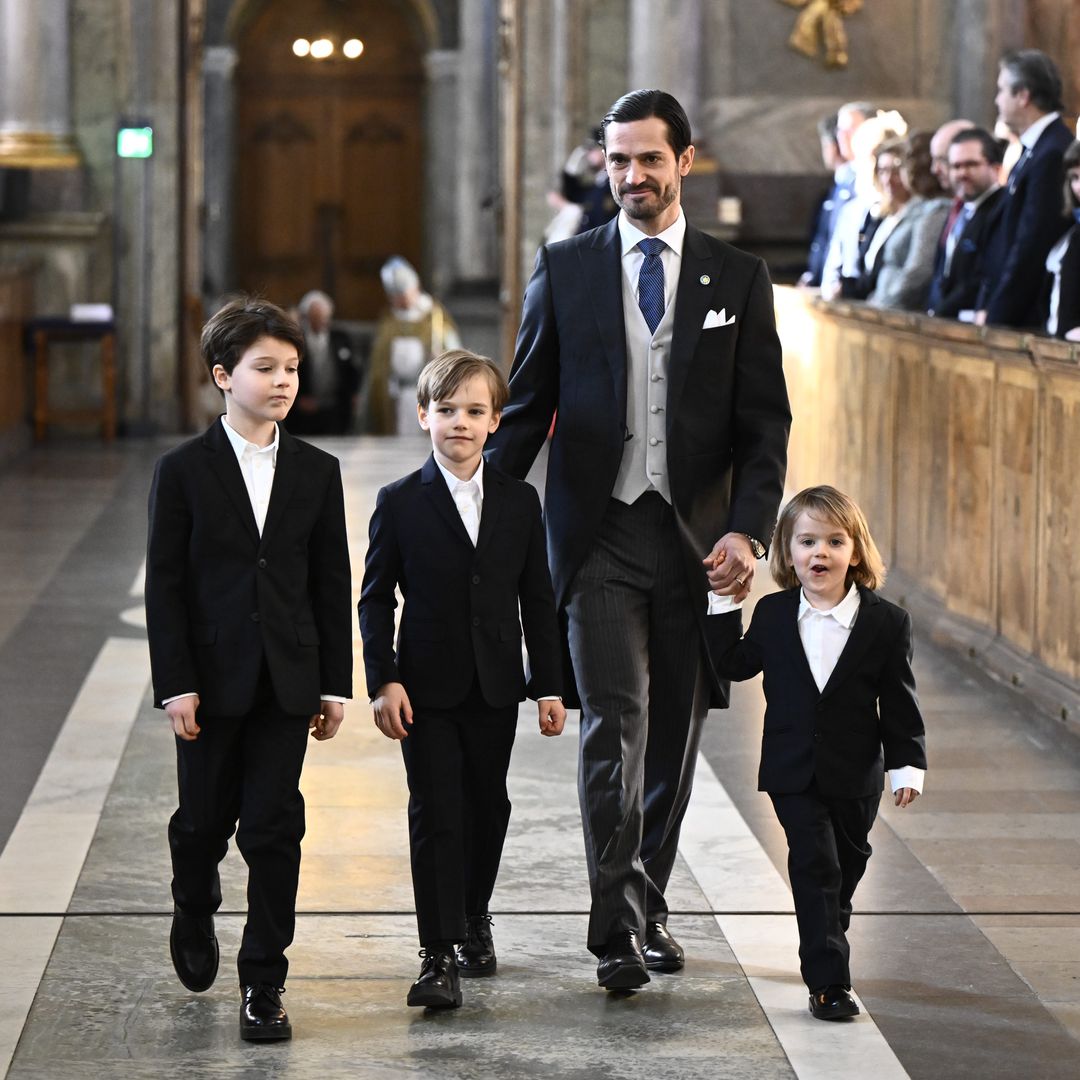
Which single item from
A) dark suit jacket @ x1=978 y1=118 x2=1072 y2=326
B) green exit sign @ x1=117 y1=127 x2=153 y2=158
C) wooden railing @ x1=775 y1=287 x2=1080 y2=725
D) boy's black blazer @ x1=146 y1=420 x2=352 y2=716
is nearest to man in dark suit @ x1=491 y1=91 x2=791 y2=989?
boy's black blazer @ x1=146 y1=420 x2=352 y2=716

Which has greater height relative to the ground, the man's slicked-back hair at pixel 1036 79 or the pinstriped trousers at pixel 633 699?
the man's slicked-back hair at pixel 1036 79

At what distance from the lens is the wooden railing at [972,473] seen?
689 centimetres

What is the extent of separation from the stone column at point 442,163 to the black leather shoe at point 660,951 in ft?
72.4

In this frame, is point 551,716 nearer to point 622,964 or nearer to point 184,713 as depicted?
point 622,964

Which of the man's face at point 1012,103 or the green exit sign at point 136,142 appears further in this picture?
the green exit sign at point 136,142

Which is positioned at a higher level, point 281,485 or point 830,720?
point 281,485

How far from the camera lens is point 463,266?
25953 mm

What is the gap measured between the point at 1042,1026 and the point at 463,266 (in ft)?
73.1

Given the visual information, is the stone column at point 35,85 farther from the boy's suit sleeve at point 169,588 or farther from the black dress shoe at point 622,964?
the black dress shoe at point 622,964

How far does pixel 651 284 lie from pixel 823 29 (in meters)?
10.9

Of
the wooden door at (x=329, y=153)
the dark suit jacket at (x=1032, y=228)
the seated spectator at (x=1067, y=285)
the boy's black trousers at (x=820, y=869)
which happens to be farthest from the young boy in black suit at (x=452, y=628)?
the wooden door at (x=329, y=153)

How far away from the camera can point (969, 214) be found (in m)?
8.83

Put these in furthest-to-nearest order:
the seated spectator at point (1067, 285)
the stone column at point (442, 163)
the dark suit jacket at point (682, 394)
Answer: the stone column at point (442, 163) → the seated spectator at point (1067, 285) → the dark suit jacket at point (682, 394)

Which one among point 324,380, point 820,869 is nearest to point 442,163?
point 324,380
